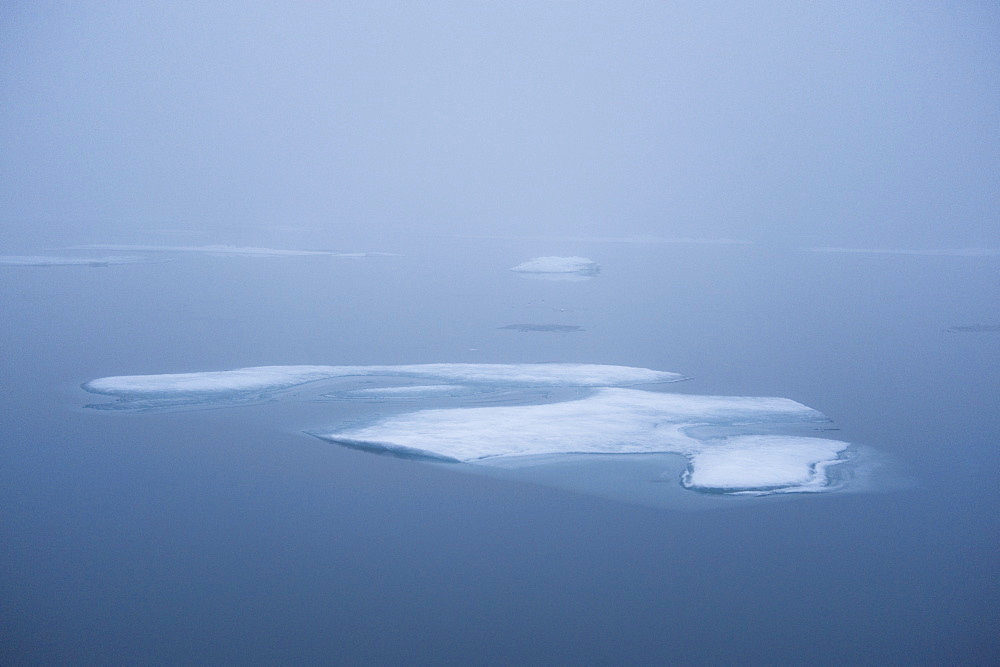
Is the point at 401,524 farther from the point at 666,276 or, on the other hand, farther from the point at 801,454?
the point at 666,276

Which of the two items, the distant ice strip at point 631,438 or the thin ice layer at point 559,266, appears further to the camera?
the thin ice layer at point 559,266

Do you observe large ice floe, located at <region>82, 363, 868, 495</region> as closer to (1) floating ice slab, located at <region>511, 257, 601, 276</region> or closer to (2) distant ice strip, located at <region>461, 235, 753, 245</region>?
(1) floating ice slab, located at <region>511, 257, 601, 276</region>

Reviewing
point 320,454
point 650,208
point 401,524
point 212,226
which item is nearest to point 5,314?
point 320,454

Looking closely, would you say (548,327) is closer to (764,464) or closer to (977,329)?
(977,329)

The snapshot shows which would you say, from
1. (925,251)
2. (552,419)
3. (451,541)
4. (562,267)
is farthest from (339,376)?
(925,251)

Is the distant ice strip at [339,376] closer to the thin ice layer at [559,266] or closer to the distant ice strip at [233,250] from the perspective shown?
the thin ice layer at [559,266]

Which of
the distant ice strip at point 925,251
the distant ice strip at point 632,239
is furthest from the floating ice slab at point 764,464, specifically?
the distant ice strip at point 632,239

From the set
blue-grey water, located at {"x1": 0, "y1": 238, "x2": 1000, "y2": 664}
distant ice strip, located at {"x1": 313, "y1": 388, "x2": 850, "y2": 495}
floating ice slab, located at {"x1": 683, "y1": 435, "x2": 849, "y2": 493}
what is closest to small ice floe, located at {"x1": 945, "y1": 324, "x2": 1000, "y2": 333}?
blue-grey water, located at {"x1": 0, "y1": 238, "x2": 1000, "y2": 664}
